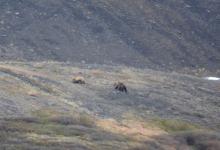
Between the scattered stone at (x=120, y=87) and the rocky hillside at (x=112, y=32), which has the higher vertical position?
the scattered stone at (x=120, y=87)

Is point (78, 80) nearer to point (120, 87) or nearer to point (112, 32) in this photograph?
point (120, 87)

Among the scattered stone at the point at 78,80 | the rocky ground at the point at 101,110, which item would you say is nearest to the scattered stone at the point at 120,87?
the rocky ground at the point at 101,110

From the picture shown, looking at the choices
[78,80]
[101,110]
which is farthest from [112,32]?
[101,110]

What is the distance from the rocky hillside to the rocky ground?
7.75 meters

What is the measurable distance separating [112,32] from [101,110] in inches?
1047

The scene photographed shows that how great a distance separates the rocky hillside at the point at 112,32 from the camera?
49.7 m

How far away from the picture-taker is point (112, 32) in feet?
183

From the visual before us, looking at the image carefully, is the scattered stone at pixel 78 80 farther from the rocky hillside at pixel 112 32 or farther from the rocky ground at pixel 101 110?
the rocky hillside at pixel 112 32

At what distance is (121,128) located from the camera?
88.4ft

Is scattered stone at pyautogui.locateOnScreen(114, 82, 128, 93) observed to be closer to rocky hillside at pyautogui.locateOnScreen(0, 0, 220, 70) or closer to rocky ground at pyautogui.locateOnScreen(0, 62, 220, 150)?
rocky ground at pyautogui.locateOnScreen(0, 62, 220, 150)

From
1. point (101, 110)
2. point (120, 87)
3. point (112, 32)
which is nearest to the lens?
point (101, 110)

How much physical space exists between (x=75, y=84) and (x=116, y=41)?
20.2 meters

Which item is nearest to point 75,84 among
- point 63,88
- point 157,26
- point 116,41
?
point 63,88

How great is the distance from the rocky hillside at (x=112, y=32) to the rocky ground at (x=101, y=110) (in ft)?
25.4
